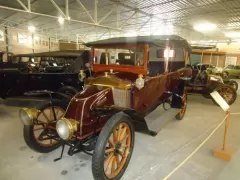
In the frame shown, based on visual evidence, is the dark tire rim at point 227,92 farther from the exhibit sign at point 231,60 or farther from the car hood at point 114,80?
the exhibit sign at point 231,60

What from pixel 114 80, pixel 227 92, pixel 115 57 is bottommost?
pixel 227 92

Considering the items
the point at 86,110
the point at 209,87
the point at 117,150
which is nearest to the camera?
the point at 117,150

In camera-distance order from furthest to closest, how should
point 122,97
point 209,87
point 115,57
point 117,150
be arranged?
1. point 209,87
2. point 115,57
3. point 122,97
4. point 117,150

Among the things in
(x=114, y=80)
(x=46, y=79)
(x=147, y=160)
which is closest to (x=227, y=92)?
(x=147, y=160)

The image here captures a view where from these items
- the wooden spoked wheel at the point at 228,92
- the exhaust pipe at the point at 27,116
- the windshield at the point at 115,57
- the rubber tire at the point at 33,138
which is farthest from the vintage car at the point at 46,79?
the wooden spoked wheel at the point at 228,92

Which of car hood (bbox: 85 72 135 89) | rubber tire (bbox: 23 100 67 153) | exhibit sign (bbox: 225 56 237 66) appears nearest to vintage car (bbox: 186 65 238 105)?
car hood (bbox: 85 72 135 89)

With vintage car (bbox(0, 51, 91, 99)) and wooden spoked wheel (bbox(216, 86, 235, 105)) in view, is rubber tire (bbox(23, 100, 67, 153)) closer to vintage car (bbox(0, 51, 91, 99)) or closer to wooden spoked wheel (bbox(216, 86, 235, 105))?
vintage car (bbox(0, 51, 91, 99))

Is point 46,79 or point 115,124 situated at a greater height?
point 46,79

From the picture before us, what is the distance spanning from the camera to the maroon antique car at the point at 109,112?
6.53 feet

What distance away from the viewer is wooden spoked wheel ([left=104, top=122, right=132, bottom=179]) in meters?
2.06

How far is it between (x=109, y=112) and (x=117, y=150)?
480 mm

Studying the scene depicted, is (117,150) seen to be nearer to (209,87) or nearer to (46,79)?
(46,79)

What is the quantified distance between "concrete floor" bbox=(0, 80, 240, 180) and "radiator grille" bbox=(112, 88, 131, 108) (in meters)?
0.81

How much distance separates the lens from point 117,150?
7.01 feet
